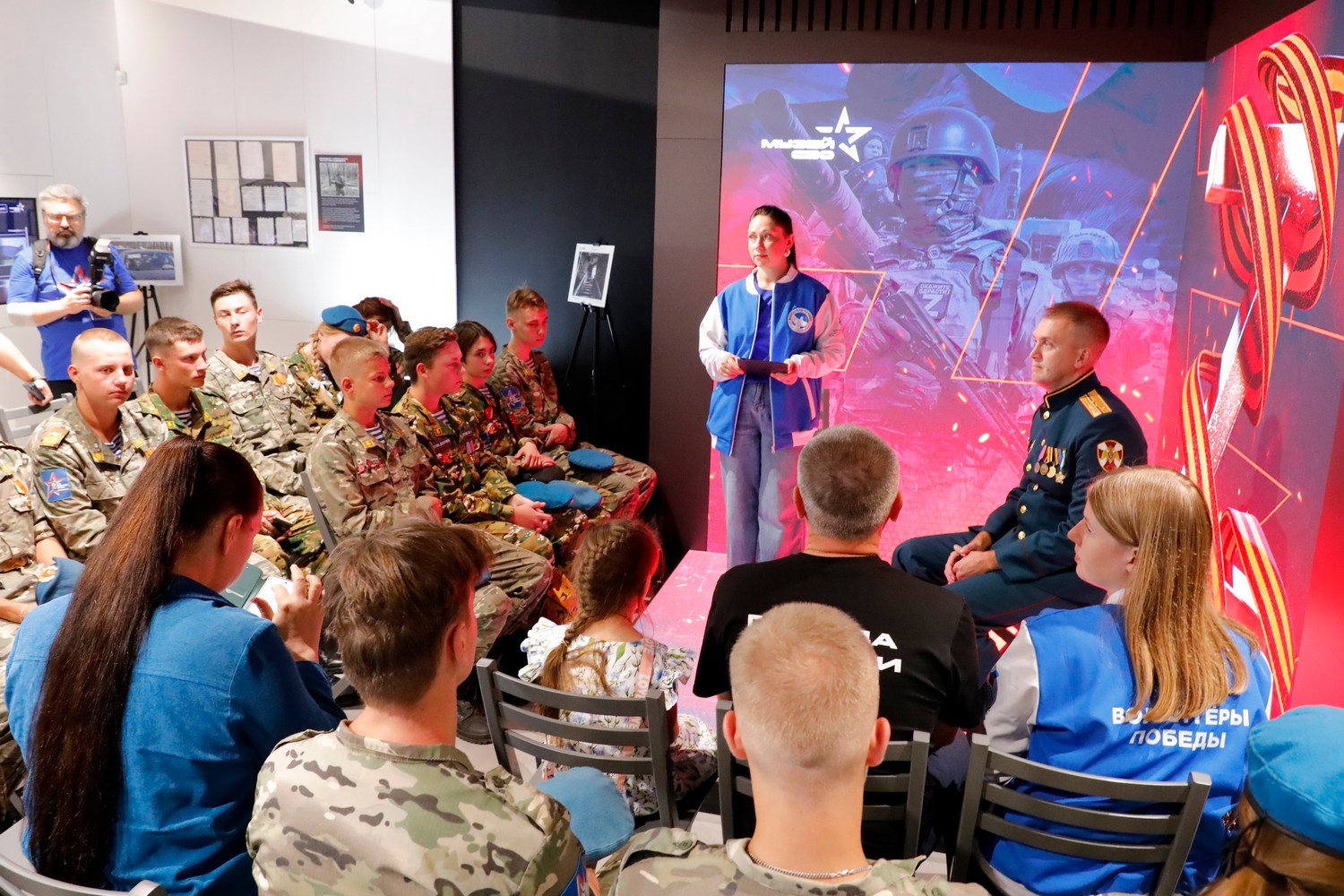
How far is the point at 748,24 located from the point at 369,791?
438 centimetres

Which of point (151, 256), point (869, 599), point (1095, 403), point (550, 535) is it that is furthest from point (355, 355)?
point (151, 256)

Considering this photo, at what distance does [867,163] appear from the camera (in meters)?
4.80

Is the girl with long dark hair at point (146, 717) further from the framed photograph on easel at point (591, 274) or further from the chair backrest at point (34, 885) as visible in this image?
the framed photograph on easel at point (591, 274)

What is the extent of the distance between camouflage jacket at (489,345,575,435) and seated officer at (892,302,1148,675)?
8.15ft

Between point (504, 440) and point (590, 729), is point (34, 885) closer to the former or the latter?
point (590, 729)

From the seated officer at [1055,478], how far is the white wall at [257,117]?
3.99m

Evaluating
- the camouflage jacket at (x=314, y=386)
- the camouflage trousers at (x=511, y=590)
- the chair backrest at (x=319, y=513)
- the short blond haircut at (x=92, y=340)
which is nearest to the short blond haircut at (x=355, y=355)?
the chair backrest at (x=319, y=513)

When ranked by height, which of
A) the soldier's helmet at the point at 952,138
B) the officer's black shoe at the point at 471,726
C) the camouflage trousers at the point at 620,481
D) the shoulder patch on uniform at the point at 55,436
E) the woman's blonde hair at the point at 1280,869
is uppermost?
the soldier's helmet at the point at 952,138

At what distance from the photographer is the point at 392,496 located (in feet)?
12.0

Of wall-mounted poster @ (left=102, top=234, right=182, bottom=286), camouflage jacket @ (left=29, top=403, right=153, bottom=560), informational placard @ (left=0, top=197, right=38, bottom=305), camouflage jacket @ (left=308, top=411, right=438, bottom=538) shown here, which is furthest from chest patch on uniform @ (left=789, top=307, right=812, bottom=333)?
informational placard @ (left=0, top=197, right=38, bottom=305)

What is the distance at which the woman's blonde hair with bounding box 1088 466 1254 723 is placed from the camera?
169cm

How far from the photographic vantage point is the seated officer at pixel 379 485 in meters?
3.45

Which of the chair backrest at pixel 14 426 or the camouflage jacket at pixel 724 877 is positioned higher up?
the camouflage jacket at pixel 724 877

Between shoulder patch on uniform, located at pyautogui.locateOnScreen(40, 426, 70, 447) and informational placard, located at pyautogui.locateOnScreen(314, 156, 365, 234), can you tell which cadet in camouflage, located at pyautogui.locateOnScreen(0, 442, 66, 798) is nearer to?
shoulder patch on uniform, located at pyautogui.locateOnScreen(40, 426, 70, 447)
